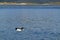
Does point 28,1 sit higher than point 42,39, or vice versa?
point 42,39

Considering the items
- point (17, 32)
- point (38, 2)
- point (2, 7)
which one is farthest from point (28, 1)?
point (17, 32)

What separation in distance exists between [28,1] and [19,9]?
1578 mm

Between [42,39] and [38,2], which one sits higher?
[42,39]

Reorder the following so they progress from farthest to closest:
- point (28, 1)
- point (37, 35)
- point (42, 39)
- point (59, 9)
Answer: point (28, 1)
point (59, 9)
point (37, 35)
point (42, 39)

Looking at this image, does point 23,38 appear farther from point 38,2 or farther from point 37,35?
point 38,2

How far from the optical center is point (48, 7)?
2827 cm

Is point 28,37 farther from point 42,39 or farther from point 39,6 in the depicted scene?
point 39,6

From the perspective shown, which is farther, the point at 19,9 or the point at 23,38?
the point at 19,9

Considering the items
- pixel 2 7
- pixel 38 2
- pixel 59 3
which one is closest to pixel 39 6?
pixel 38 2

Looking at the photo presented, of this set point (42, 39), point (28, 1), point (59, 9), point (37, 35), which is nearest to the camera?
point (42, 39)

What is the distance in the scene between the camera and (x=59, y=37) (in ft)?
32.7

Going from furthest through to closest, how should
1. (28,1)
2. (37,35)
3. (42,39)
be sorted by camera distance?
1. (28,1)
2. (37,35)
3. (42,39)

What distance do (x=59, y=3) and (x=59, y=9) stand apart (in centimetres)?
166

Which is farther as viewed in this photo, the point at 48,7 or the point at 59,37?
the point at 48,7
